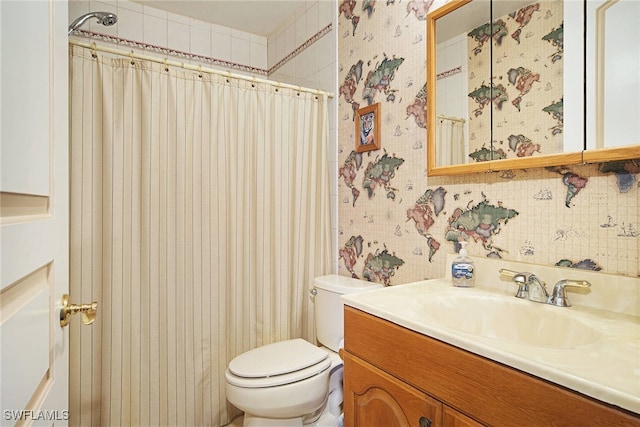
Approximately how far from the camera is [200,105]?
66.6 inches

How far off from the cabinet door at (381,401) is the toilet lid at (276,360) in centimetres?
45

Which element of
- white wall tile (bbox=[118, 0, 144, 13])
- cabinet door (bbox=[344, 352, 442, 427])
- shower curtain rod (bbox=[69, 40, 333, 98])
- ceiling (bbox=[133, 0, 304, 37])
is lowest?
cabinet door (bbox=[344, 352, 442, 427])

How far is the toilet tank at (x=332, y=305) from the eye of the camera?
5.47ft

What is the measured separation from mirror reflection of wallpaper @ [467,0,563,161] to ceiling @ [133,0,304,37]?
1.47 m

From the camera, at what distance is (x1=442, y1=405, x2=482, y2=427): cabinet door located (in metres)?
0.71

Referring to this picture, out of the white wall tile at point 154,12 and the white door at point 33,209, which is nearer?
the white door at point 33,209

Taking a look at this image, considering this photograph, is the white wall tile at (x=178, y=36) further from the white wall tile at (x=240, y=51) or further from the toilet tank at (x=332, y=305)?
the toilet tank at (x=332, y=305)

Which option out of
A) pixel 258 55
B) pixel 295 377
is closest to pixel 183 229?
pixel 295 377

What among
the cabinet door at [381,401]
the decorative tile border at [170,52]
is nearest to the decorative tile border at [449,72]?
the cabinet door at [381,401]

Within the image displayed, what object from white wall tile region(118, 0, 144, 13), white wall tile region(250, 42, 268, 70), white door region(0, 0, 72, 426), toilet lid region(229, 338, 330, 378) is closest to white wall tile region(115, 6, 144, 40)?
white wall tile region(118, 0, 144, 13)

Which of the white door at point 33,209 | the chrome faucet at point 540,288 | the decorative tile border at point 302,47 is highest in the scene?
the decorative tile border at point 302,47

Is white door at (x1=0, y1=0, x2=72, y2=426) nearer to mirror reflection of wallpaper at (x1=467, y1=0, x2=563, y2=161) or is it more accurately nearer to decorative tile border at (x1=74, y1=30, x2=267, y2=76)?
mirror reflection of wallpaper at (x1=467, y1=0, x2=563, y2=161)

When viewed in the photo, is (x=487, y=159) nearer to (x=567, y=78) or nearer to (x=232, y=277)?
(x=567, y=78)

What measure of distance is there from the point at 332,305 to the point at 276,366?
40cm
